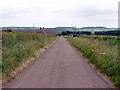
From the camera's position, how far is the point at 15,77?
43.0 ft

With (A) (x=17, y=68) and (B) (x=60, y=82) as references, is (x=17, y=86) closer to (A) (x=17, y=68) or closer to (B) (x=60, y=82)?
(B) (x=60, y=82)

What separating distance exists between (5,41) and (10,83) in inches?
544

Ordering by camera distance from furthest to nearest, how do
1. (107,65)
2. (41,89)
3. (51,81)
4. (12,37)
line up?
(12,37) → (107,65) → (51,81) → (41,89)

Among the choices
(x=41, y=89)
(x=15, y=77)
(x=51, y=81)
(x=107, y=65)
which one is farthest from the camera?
(x=107, y=65)

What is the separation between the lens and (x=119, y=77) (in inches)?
470

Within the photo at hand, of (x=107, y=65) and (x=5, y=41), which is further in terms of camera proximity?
(x=5, y=41)

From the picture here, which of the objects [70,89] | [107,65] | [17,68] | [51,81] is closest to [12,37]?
[17,68]

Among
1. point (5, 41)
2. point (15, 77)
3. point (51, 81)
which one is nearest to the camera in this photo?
point (51, 81)

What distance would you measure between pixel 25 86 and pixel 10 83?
0.98 metres

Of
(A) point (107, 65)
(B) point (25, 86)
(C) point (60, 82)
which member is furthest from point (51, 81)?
(A) point (107, 65)

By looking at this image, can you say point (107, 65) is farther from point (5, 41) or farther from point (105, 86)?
point (5, 41)

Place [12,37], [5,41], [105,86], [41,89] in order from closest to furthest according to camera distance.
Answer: [41,89], [105,86], [5,41], [12,37]

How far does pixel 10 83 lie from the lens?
1170 cm

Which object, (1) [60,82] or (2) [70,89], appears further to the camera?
(1) [60,82]
